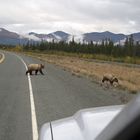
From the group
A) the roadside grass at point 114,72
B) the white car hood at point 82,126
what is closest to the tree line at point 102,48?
the roadside grass at point 114,72

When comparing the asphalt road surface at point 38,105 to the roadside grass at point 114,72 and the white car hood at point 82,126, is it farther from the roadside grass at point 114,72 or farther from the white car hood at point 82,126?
the white car hood at point 82,126

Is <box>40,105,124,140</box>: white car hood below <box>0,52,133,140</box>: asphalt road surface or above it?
above

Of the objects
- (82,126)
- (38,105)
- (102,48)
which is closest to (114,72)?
(38,105)

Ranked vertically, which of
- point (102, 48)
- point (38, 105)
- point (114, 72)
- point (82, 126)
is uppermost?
point (82, 126)

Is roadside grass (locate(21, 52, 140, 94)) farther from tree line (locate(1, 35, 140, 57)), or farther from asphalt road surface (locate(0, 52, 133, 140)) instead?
tree line (locate(1, 35, 140, 57))

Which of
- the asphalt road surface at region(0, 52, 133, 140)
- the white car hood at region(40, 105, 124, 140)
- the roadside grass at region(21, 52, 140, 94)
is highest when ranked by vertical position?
the white car hood at region(40, 105, 124, 140)

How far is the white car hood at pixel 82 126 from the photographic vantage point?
2654mm

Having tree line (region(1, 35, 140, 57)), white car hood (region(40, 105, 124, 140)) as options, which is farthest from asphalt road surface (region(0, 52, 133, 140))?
tree line (region(1, 35, 140, 57))

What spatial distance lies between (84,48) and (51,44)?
2988 centimetres

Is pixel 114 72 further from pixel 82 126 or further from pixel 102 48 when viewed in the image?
pixel 102 48

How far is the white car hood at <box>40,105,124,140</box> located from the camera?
8.71 feet

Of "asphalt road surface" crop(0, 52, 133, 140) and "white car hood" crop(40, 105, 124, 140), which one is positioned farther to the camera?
"asphalt road surface" crop(0, 52, 133, 140)

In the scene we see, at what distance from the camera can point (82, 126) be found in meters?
2.82

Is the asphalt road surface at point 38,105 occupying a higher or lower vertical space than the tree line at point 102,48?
higher
